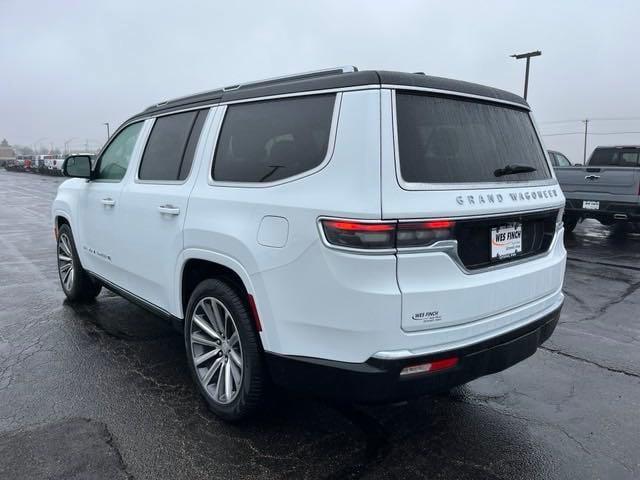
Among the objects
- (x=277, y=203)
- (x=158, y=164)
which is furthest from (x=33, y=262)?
(x=277, y=203)

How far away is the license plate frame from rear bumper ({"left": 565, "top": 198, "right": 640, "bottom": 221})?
27.0 feet

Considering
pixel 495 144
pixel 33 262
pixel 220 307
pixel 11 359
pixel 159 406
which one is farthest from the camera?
pixel 33 262

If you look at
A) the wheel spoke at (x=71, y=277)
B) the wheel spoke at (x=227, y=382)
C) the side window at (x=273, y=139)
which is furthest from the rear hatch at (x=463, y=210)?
the wheel spoke at (x=71, y=277)

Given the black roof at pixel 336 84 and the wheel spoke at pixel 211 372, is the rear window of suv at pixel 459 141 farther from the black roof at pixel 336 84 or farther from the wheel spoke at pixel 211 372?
the wheel spoke at pixel 211 372

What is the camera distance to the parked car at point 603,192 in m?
9.56

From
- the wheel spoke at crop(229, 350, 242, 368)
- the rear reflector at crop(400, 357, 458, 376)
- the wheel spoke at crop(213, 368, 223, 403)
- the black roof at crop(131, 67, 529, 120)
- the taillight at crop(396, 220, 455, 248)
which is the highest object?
the black roof at crop(131, 67, 529, 120)

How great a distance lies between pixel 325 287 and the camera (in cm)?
235

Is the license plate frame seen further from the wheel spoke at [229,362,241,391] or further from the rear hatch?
the wheel spoke at [229,362,241,391]

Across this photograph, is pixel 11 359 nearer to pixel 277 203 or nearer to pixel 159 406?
pixel 159 406

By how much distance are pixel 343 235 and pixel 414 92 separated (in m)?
0.82

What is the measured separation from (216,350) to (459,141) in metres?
1.90

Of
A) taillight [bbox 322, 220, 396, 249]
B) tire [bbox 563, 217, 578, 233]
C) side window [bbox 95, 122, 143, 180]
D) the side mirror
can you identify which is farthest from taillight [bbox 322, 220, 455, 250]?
Result: tire [bbox 563, 217, 578, 233]

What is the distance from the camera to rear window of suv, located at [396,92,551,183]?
7.98ft

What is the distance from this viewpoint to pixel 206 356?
10.7ft
